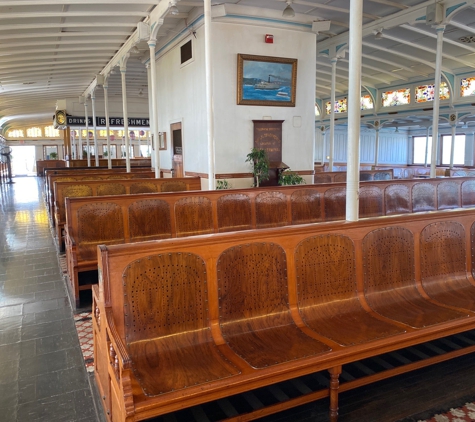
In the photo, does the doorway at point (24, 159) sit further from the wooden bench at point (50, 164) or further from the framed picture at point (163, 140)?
the framed picture at point (163, 140)

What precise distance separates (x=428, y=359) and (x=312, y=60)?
8.06 meters

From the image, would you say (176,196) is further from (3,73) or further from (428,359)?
(3,73)

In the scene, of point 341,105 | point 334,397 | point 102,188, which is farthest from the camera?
point 341,105

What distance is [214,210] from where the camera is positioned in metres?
5.20

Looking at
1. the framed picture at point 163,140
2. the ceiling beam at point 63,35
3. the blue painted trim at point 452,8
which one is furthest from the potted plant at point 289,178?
the ceiling beam at point 63,35

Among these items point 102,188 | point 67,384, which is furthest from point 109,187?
point 67,384

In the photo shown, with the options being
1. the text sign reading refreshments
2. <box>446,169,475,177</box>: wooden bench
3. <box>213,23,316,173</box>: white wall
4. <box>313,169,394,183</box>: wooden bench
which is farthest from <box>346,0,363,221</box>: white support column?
the text sign reading refreshments

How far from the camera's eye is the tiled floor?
256 centimetres

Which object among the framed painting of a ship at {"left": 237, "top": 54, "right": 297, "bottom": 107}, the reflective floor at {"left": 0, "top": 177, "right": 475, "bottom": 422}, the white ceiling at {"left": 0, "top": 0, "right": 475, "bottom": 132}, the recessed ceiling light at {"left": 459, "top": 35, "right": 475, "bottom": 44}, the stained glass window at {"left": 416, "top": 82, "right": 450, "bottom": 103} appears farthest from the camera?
the stained glass window at {"left": 416, "top": 82, "right": 450, "bottom": 103}

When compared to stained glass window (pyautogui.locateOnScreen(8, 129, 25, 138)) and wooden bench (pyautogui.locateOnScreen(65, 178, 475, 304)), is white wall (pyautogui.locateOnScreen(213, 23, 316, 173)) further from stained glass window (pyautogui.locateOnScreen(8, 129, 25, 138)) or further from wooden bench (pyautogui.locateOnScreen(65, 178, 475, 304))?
stained glass window (pyautogui.locateOnScreen(8, 129, 25, 138))

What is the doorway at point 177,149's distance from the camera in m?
10.7

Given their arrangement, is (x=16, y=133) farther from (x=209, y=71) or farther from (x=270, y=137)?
(x=209, y=71)

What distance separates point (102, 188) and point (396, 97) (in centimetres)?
1421

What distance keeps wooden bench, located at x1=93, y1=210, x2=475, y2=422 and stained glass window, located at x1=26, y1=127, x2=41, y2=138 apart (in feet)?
117
